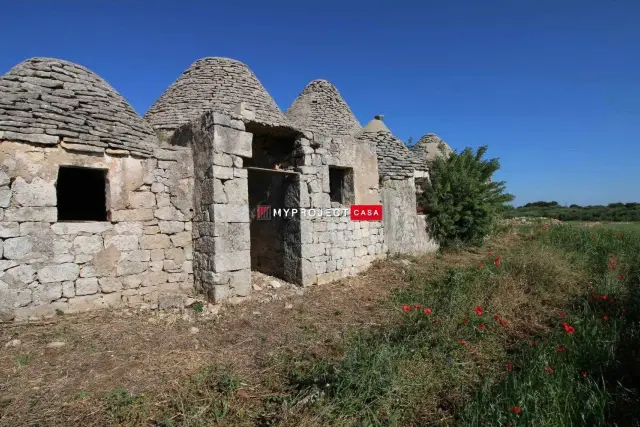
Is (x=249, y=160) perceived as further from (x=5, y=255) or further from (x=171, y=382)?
(x=171, y=382)

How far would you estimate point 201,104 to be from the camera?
979 centimetres

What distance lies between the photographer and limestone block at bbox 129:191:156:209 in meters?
5.61

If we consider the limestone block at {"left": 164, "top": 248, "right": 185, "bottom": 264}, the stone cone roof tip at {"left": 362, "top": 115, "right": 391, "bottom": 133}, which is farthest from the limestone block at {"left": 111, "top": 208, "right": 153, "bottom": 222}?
the stone cone roof tip at {"left": 362, "top": 115, "right": 391, "bottom": 133}

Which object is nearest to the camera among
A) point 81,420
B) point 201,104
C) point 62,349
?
point 81,420

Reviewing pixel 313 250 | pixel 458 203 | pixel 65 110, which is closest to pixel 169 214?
pixel 65 110

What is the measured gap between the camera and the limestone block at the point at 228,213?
18.6 feet

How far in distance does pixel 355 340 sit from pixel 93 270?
395cm

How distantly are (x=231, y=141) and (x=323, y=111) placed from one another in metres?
7.65

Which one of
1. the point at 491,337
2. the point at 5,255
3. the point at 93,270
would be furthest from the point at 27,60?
the point at 491,337

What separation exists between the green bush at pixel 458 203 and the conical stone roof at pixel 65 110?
7663mm

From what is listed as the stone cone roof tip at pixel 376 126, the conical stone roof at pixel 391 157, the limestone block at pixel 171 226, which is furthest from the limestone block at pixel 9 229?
the stone cone roof tip at pixel 376 126

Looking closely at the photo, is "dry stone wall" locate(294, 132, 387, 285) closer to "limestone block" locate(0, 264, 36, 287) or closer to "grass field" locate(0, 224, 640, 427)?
"grass field" locate(0, 224, 640, 427)

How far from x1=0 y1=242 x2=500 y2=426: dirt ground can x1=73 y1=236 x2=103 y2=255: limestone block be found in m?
0.91

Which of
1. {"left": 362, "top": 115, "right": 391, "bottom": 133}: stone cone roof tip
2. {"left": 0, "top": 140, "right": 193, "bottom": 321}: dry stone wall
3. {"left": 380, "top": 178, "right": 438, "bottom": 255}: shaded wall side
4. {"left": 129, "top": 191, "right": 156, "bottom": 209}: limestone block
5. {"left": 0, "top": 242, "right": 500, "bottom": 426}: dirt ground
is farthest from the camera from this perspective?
{"left": 362, "top": 115, "right": 391, "bottom": 133}: stone cone roof tip
